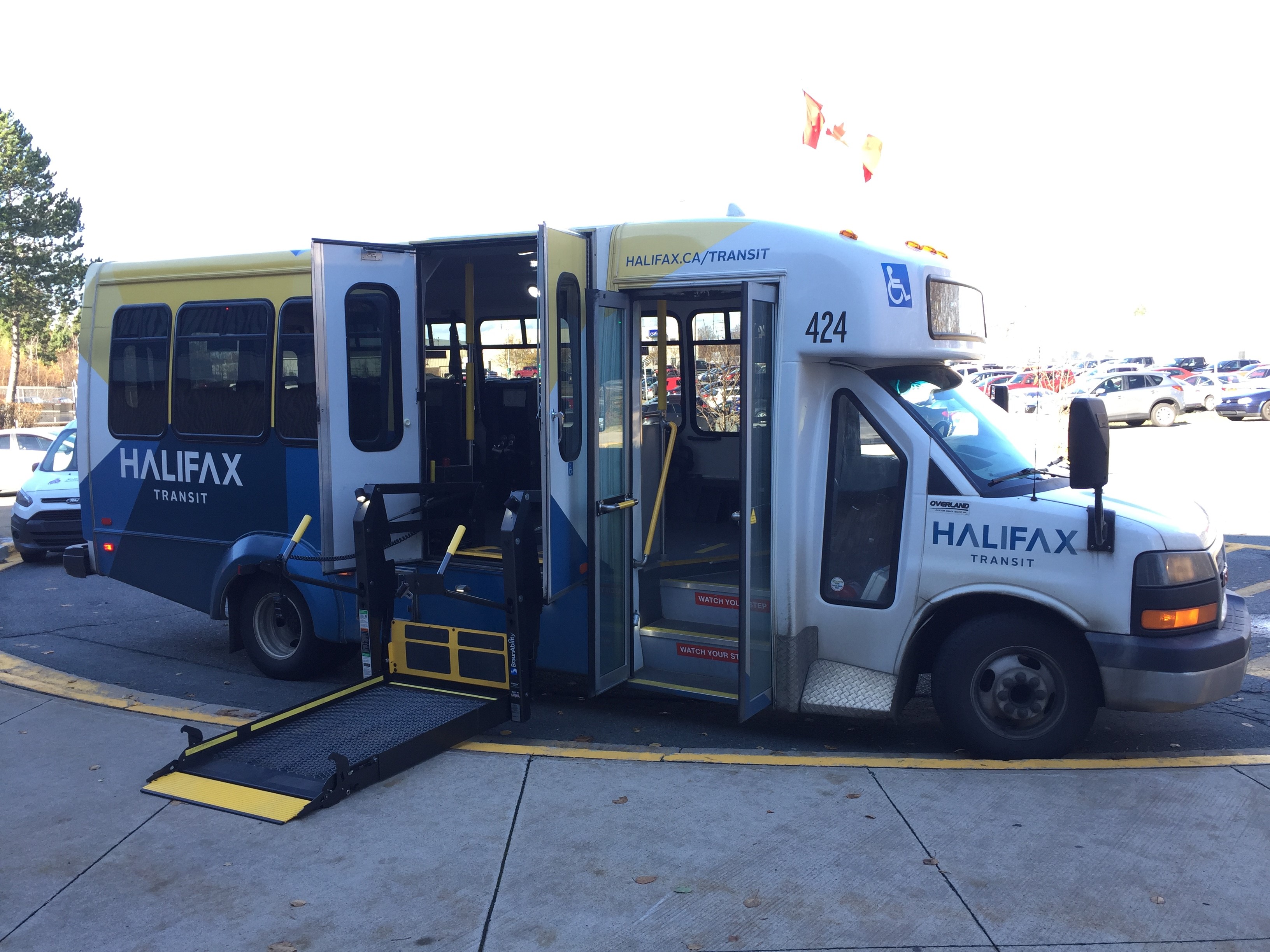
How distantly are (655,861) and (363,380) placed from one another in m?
3.74

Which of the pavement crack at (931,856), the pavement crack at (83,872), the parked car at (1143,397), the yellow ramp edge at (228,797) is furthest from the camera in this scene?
the parked car at (1143,397)

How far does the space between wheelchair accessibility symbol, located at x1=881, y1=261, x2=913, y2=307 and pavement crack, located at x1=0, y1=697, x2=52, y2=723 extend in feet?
18.9

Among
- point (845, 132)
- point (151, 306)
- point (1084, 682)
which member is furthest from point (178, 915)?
point (845, 132)

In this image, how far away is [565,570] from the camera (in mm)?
5711

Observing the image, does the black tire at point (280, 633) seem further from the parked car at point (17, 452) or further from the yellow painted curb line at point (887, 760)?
the parked car at point (17, 452)

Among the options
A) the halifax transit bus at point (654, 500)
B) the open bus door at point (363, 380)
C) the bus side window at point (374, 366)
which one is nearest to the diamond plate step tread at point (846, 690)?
the halifax transit bus at point (654, 500)

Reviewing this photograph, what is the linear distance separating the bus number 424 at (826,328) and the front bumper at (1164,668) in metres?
1.95

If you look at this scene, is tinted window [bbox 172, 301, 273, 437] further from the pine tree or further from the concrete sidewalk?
the pine tree

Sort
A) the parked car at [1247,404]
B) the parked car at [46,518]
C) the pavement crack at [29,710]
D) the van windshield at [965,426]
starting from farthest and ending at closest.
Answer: the parked car at [1247,404] < the parked car at [46,518] < the pavement crack at [29,710] < the van windshield at [965,426]

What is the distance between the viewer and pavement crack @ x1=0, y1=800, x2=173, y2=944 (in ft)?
12.2

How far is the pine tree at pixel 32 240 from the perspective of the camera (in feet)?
141

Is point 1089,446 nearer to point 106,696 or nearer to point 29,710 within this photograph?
point 106,696

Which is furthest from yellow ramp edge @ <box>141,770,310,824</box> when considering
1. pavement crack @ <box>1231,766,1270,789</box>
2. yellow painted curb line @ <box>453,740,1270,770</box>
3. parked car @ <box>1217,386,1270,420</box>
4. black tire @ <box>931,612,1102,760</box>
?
parked car @ <box>1217,386,1270,420</box>

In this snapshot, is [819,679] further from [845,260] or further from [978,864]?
[845,260]
